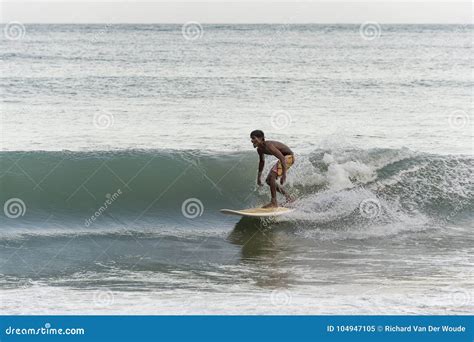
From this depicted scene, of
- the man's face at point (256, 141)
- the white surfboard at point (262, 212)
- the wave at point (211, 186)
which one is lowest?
the white surfboard at point (262, 212)

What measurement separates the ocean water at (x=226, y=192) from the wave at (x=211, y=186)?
5cm

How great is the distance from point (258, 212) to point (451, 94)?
17.6m

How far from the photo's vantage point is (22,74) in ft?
97.9

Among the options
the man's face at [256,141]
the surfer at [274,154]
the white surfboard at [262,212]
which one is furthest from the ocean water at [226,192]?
the man's face at [256,141]

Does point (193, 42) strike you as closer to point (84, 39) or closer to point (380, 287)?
point (84, 39)

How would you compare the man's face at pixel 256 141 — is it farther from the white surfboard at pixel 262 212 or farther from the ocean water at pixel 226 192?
the ocean water at pixel 226 192

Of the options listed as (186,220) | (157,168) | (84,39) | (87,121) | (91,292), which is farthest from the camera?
(84,39)

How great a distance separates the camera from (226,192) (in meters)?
15.4

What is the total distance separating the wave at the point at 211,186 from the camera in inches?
544

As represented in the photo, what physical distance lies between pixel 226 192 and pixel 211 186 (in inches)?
16.1

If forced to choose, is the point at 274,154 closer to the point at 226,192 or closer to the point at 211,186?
the point at 226,192

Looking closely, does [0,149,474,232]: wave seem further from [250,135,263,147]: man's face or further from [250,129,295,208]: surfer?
[250,135,263,147]: man's face

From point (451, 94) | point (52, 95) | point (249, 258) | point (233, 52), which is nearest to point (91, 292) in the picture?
point (249, 258)

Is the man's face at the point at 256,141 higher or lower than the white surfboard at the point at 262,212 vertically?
higher
